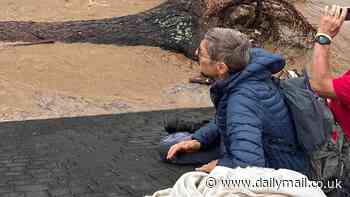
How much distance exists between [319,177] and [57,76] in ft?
20.3

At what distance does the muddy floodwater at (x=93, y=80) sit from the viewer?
7.52 metres

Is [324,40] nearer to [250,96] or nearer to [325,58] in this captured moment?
[325,58]

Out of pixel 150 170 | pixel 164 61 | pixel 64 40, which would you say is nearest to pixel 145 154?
pixel 150 170

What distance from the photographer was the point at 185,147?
14.7ft

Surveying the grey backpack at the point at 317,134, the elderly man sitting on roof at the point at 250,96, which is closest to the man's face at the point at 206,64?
the elderly man sitting on roof at the point at 250,96

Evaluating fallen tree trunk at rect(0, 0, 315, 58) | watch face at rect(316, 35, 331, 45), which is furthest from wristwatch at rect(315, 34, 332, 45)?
fallen tree trunk at rect(0, 0, 315, 58)

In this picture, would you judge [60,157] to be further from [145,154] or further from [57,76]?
[57,76]

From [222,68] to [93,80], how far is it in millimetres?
5662

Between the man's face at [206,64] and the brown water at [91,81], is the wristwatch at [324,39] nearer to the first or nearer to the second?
the man's face at [206,64]

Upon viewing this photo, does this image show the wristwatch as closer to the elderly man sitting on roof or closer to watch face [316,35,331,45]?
watch face [316,35,331,45]

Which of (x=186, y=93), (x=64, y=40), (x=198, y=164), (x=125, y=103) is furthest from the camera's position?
(x=64, y=40)

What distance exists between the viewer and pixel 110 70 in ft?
30.9

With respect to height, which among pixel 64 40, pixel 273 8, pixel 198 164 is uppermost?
pixel 198 164

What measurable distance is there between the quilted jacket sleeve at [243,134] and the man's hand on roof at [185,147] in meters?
1.07
